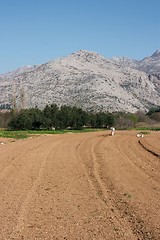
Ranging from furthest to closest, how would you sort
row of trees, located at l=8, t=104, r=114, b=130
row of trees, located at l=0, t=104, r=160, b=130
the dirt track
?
1. row of trees, located at l=0, t=104, r=160, b=130
2. row of trees, located at l=8, t=104, r=114, b=130
3. the dirt track

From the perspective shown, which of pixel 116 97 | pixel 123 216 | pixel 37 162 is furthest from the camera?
pixel 116 97

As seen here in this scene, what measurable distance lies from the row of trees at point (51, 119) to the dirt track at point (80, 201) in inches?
2678

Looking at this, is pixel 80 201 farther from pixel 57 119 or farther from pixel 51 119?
pixel 57 119

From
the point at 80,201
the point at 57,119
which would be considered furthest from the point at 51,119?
the point at 80,201

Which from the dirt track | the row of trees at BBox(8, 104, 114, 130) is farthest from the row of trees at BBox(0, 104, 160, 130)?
the dirt track

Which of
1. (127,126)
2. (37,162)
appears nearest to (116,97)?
(127,126)

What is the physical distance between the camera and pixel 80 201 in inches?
484

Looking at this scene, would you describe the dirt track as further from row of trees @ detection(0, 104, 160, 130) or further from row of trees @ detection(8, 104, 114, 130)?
row of trees @ detection(0, 104, 160, 130)

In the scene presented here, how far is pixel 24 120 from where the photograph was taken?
8744cm

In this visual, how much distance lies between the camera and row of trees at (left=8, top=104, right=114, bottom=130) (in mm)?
88562

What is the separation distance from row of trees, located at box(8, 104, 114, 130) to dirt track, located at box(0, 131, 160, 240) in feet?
223

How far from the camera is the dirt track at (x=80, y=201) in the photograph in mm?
9188

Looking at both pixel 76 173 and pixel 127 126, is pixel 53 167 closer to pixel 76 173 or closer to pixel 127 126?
pixel 76 173

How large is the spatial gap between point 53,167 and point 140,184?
241 inches
